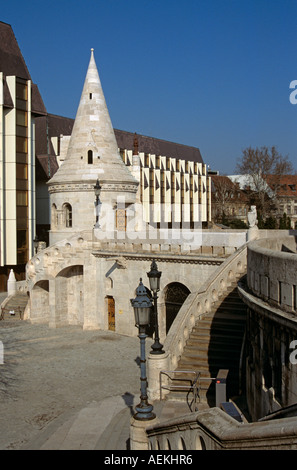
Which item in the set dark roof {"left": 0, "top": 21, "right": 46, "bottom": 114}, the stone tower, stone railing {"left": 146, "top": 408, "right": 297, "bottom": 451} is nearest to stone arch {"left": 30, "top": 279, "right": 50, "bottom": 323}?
the stone tower

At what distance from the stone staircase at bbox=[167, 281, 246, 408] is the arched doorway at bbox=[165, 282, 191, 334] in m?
6.25

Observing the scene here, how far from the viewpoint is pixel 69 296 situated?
98.8ft

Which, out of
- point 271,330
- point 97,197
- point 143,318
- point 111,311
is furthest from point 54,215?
point 271,330

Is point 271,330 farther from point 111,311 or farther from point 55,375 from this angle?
point 111,311

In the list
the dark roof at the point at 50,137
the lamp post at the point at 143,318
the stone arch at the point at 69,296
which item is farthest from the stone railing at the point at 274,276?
the dark roof at the point at 50,137

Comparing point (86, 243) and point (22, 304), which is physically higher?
point (86, 243)

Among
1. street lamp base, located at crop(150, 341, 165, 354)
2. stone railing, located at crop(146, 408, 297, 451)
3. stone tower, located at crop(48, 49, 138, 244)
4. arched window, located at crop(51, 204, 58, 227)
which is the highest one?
stone tower, located at crop(48, 49, 138, 244)

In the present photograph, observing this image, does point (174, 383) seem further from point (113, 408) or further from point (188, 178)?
point (188, 178)

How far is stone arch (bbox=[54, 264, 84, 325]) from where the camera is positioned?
29.6 meters

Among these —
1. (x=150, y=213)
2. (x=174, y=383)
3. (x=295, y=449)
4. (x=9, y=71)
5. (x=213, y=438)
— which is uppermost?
(x=9, y=71)

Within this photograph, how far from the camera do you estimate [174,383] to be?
15516 millimetres

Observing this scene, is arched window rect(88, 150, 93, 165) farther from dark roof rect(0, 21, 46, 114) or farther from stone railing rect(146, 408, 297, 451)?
stone railing rect(146, 408, 297, 451)

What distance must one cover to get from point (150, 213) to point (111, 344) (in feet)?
131

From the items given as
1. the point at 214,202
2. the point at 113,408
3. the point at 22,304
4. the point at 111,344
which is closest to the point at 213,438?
the point at 113,408
